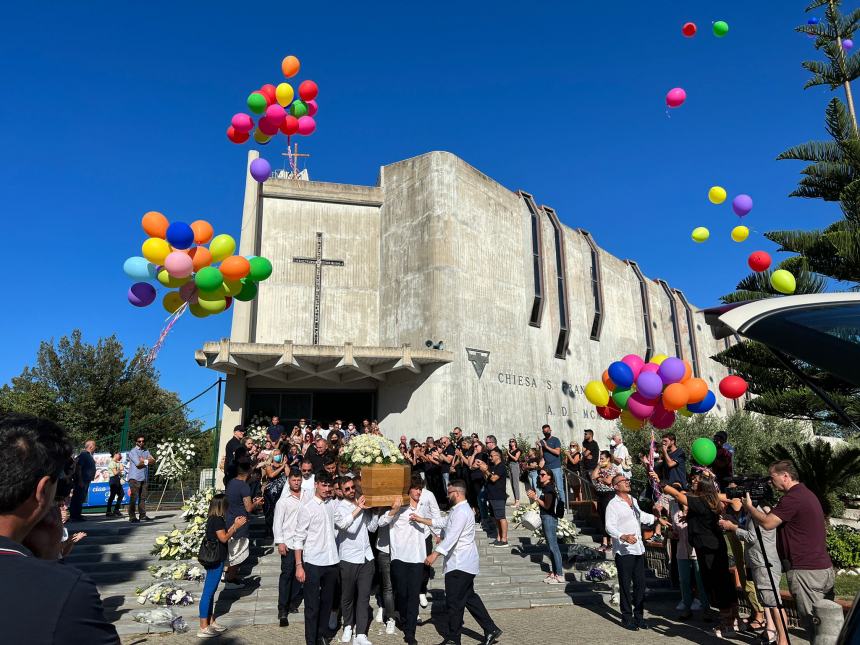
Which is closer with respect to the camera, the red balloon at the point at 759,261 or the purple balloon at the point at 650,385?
the purple balloon at the point at 650,385

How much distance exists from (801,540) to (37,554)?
5852 millimetres

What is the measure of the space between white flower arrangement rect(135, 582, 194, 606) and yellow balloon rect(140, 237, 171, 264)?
17.1ft

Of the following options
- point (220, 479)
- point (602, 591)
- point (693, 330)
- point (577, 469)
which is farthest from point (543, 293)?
point (693, 330)

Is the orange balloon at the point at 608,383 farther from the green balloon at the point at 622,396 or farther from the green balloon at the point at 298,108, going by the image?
the green balloon at the point at 298,108

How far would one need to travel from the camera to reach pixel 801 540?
16.9 ft

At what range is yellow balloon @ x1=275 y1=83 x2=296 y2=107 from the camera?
581 inches

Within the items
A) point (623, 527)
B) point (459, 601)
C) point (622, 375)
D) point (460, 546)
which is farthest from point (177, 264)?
point (623, 527)

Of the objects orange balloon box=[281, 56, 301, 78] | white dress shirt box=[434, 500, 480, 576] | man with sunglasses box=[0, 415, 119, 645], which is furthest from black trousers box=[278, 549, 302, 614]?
orange balloon box=[281, 56, 301, 78]

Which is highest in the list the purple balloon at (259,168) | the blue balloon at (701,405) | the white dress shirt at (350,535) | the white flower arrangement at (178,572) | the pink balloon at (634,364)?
the purple balloon at (259,168)

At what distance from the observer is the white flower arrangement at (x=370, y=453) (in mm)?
7609

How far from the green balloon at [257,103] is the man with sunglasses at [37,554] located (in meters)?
14.2

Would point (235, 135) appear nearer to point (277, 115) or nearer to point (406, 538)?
point (277, 115)

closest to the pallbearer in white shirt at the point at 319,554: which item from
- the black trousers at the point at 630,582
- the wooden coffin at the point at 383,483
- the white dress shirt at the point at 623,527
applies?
the wooden coffin at the point at 383,483

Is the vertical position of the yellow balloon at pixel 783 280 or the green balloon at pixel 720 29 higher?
the green balloon at pixel 720 29
